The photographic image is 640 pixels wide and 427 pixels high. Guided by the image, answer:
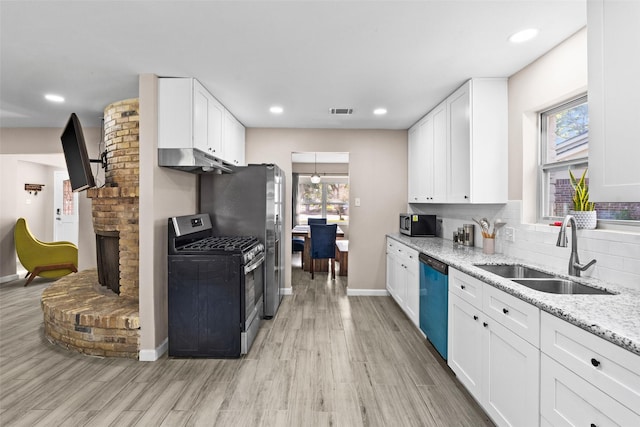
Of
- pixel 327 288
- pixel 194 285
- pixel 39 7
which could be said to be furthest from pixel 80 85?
pixel 327 288

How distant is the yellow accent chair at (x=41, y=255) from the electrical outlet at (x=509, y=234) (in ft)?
20.4

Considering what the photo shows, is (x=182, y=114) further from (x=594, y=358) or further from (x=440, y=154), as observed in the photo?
(x=594, y=358)

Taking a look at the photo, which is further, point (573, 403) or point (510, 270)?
point (510, 270)

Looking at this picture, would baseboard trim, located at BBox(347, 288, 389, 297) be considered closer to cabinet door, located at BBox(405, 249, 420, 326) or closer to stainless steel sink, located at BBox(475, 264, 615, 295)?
cabinet door, located at BBox(405, 249, 420, 326)

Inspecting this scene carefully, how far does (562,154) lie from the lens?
2.27 meters

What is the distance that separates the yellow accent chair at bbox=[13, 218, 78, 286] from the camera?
4.81 m

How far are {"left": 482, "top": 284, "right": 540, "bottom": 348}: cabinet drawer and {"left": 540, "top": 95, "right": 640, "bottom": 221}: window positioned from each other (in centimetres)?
87

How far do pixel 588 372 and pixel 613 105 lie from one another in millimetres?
1068

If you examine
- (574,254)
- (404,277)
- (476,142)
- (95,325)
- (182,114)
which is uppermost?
(182,114)

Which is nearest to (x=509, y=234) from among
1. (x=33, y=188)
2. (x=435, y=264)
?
(x=435, y=264)

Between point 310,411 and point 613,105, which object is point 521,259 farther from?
point 310,411

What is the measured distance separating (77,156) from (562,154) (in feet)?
13.5

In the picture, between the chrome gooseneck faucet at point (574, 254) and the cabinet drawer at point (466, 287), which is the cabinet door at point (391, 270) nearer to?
the cabinet drawer at point (466, 287)

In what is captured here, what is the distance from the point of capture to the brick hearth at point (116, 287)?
2.62 m
